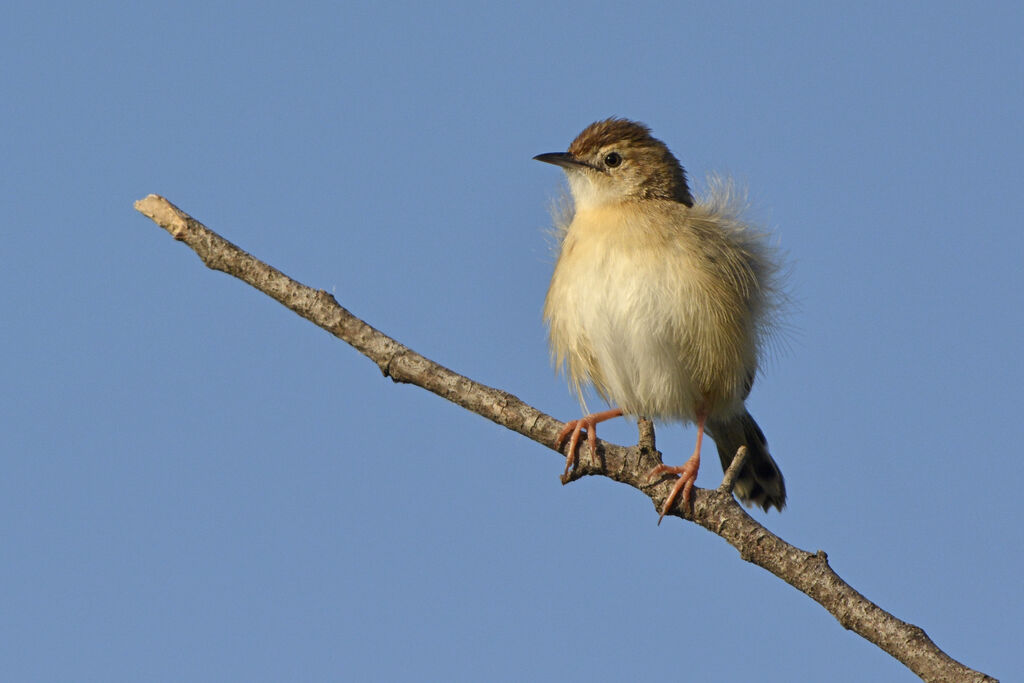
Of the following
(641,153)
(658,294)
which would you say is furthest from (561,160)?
(658,294)

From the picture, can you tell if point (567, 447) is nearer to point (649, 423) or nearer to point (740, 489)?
point (649, 423)

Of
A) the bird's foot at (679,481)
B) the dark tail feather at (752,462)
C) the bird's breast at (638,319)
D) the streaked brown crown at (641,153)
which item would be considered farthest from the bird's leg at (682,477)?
the streaked brown crown at (641,153)

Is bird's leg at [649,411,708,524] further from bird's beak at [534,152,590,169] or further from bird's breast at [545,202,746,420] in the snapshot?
bird's beak at [534,152,590,169]

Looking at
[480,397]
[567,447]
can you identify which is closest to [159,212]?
[480,397]

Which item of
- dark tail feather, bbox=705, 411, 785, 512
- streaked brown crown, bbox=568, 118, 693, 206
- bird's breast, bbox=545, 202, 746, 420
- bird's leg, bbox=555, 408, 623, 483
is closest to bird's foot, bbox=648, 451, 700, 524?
bird's leg, bbox=555, 408, 623, 483

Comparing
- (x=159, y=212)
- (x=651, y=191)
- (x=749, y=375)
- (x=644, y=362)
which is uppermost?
(x=651, y=191)

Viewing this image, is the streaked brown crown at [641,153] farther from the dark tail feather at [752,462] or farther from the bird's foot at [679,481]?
the bird's foot at [679,481]

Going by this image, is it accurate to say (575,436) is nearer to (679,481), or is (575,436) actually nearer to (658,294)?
(679,481)
